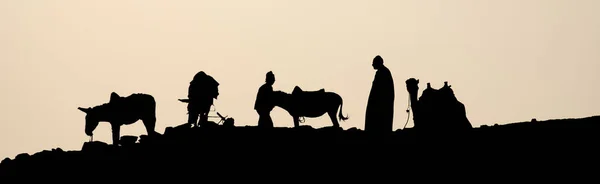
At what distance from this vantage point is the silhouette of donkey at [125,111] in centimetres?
4188

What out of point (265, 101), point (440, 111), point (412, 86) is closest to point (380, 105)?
point (412, 86)

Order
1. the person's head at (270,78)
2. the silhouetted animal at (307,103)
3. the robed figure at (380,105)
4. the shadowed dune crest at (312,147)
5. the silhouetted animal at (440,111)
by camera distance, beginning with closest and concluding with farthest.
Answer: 1. the shadowed dune crest at (312,147)
2. the silhouetted animal at (440,111)
3. the robed figure at (380,105)
4. the person's head at (270,78)
5. the silhouetted animal at (307,103)

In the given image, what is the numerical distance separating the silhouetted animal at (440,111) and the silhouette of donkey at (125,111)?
1100 centimetres

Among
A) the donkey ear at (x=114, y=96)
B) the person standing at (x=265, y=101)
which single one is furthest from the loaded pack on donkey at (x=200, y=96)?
the donkey ear at (x=114, y=96)

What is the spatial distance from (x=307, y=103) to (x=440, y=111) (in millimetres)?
8061

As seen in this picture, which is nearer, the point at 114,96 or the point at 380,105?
the point at 380,105

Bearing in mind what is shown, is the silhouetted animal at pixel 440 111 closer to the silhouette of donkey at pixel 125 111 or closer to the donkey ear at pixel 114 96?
the silhouette of donkey at pixel 125 111

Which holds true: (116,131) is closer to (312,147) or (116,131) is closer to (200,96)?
(200,96)

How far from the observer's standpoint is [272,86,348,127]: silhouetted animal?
133ft

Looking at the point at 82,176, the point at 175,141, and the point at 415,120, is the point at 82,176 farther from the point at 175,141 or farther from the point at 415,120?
the point at 415,120

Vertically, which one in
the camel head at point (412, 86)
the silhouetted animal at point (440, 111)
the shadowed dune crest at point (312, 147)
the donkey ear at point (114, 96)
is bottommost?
the shadowed dune crest at point (312, 147)

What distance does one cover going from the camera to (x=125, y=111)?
1657 inches

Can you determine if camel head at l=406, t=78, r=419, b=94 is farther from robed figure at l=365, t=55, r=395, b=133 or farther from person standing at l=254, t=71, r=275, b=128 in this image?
person standing at l=254, t=71, r=275, b=128

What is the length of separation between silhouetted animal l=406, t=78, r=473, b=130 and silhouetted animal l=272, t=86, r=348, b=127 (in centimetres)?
669
